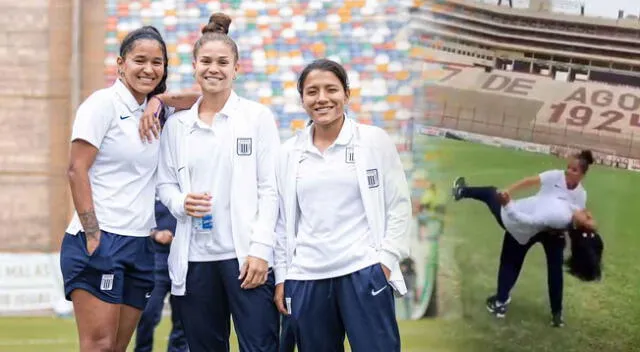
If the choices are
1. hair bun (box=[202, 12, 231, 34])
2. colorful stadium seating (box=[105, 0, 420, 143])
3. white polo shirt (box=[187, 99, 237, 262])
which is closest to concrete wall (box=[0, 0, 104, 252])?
colorful stadium seating (box=[105, 0, 420, 143])

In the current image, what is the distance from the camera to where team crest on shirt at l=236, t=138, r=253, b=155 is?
3400 millimetres

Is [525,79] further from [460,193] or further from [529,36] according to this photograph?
[460,193]

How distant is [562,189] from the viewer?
4047mm

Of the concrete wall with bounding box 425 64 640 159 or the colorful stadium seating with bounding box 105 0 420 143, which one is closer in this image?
the concrete wall with bounding box 425 64 640 159

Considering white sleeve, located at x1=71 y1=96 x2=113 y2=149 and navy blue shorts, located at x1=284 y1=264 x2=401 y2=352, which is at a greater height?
white sleeve, located at x1=71 y1=96 x2=113 y2=149

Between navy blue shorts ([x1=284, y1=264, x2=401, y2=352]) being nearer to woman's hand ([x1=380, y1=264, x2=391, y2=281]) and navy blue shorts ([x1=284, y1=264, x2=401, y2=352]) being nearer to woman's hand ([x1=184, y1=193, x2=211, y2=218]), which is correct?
woman's hand ([x1=380, y1=264, x2=391, y2=281])

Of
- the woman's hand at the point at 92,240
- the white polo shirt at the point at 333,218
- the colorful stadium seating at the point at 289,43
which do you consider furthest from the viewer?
the colorful stadium seating at the point at 289,43

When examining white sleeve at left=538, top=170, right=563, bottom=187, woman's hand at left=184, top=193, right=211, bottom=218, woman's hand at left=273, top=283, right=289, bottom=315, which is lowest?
woman's hand at left=273, top=283, right=289, bottom=315

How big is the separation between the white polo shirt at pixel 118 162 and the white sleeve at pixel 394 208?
80 centimetres

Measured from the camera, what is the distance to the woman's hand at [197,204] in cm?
334

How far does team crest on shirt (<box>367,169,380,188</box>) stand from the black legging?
99cm

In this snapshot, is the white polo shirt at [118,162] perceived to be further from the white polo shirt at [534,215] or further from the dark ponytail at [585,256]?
the dark ponytail at [585,256]

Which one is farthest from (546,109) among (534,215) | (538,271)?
(538,271)

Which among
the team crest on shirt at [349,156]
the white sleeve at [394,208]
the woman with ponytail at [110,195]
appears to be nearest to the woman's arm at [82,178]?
the woman with ponytail at [110,195]
